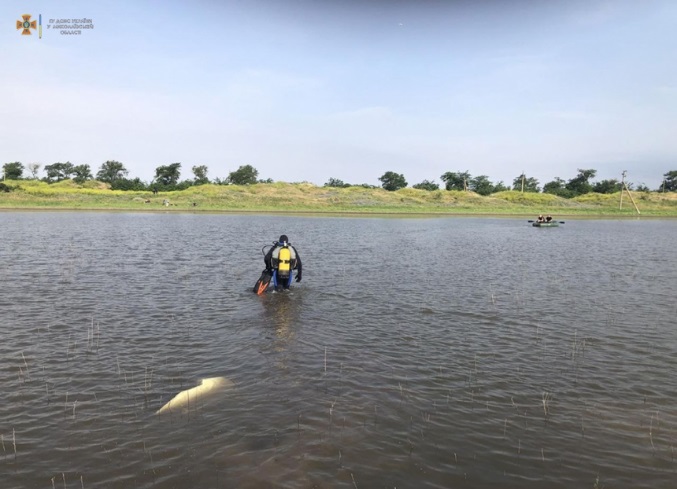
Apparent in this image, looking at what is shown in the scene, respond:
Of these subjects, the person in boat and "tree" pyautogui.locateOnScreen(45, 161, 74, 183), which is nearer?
the person in boat

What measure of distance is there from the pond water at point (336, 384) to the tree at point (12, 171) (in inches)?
6211

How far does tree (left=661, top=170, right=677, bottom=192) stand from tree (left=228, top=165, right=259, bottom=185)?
153 meters

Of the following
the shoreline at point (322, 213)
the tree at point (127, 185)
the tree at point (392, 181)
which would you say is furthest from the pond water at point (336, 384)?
the tree at point (392, 181)

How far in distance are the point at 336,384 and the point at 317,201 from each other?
106613 mm

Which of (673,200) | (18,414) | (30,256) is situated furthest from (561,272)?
(673,200)

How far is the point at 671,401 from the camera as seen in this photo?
28.9 ft

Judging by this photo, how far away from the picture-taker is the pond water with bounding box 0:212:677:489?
6457mm

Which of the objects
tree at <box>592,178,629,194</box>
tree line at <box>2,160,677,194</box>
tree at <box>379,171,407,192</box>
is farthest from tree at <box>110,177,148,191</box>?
tree at <box>592,178,629,194</box>

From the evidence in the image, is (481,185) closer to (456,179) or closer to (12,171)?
(456,179)

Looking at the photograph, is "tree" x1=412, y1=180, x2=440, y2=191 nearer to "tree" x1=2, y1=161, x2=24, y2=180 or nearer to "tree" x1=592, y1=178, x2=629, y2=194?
"tree" x1=592, y1=178, x2=629, y2=194

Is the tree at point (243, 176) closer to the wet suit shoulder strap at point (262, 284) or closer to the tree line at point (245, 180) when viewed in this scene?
the tree line at point (245, 180)

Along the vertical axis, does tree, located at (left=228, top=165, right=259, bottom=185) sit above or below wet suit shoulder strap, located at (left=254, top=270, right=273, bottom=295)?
above

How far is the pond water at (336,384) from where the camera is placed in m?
6.46

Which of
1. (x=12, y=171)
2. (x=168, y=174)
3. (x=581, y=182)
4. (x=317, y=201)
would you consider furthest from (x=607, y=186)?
(x=12, y=171)
